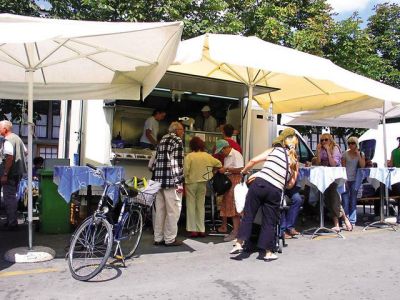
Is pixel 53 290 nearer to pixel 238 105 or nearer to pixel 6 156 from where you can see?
pixel 6 156

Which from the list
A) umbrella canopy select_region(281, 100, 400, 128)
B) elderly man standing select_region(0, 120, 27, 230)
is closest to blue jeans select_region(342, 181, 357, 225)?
umbrella canopy select_region(281, 100, 400, 128)

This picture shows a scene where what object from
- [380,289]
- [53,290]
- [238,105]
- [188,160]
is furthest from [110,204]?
[238,105]

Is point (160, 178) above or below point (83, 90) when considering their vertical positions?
below

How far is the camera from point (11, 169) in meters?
7.27

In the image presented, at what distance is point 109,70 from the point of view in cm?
683

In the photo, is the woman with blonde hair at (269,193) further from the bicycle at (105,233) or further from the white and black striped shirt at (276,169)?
the bicycle at (105,233)

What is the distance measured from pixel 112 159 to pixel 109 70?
1622 millimetres

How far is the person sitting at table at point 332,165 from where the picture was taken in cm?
776

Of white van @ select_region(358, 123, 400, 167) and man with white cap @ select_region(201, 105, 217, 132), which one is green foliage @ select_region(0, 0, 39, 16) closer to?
man with white cap @ select_region(201, 105, 217, 132)

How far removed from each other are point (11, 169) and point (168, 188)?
276cm

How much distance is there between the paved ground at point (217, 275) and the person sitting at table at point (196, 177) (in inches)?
20.3

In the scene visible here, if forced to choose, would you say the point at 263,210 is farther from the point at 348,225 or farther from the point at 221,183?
the point at 348,225

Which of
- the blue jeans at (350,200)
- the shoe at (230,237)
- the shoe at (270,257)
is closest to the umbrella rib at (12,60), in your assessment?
the shoe at (230,237)

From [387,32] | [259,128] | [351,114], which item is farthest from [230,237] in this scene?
[387,32]
